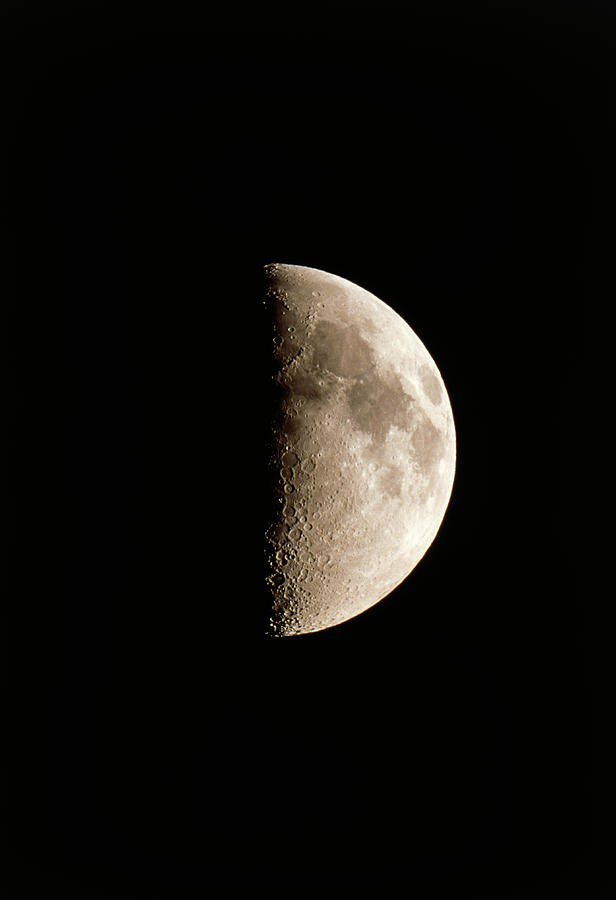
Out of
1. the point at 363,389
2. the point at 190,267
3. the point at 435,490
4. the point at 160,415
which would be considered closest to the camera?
the point at 160,415

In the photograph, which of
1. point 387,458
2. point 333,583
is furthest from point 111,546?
point 387,458

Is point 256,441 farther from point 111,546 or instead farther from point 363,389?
point 111,546

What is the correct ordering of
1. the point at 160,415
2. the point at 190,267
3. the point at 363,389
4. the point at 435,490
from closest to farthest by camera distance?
the point at 160,415
the point at 363,389
the point at 190,267
the point at 435,490

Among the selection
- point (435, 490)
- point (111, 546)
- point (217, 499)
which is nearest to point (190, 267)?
point (217, 499)

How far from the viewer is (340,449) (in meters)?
2.54

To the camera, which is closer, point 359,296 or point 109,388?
point 109,388

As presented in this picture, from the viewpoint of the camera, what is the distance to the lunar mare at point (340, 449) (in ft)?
8.28

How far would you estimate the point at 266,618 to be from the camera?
9.36 ft

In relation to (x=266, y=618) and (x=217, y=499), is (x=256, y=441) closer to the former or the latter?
(x=217, y=499)

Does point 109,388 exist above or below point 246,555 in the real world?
above

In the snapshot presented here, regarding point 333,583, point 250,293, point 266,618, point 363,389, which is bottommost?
point 266,618

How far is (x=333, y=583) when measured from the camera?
278 cm

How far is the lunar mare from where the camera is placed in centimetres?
Answer: 252

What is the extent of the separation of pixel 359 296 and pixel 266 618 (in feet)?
4.99
